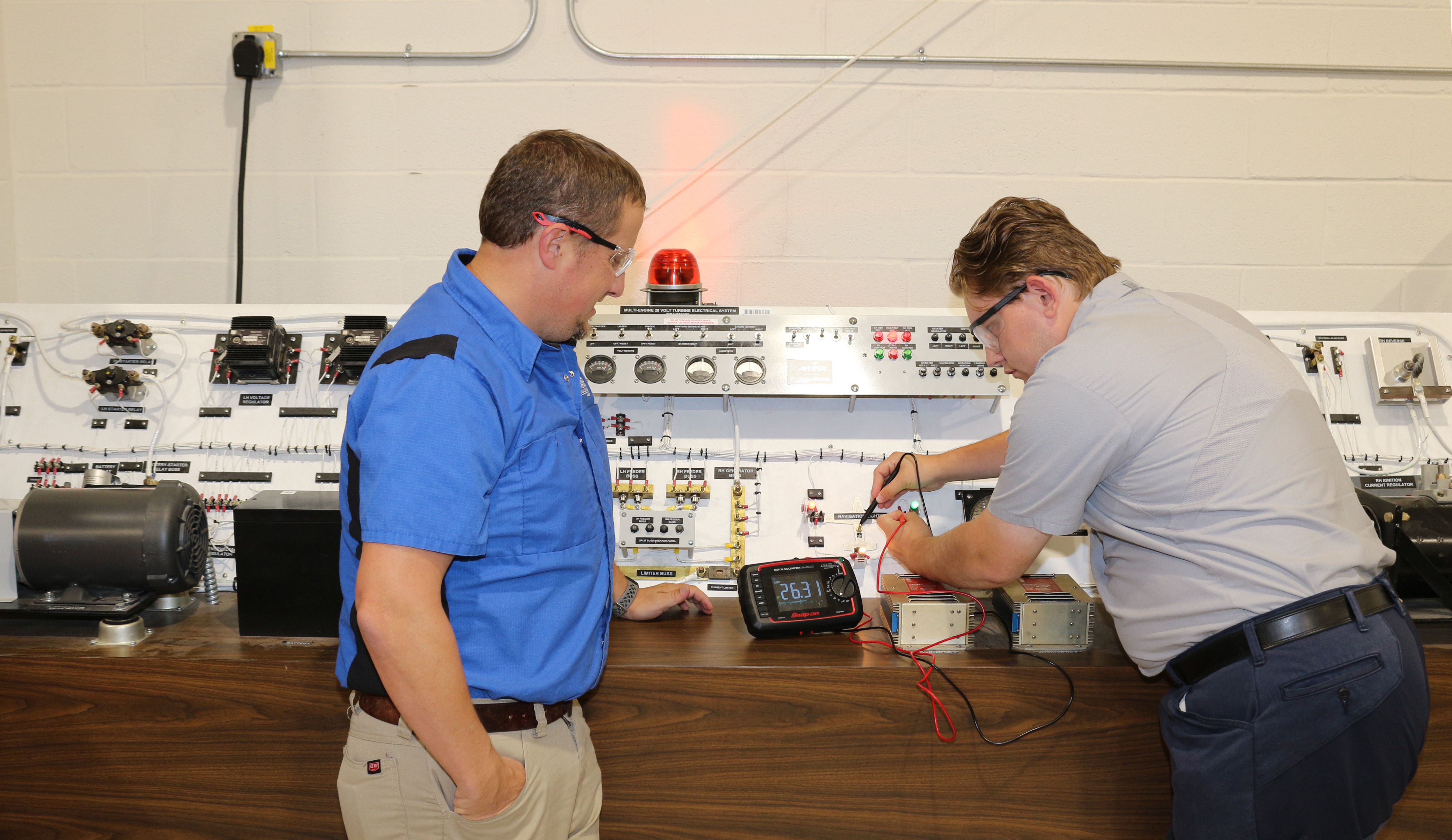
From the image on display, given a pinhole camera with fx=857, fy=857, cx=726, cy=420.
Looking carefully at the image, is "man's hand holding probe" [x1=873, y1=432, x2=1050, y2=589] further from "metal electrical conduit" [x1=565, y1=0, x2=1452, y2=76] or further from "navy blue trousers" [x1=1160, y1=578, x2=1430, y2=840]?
"metal electrical conduit" [x1=565, y1=0, x2=1452, y2=76]

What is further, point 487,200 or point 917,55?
point 917,55

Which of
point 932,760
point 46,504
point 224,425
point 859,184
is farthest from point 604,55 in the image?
point 932,760

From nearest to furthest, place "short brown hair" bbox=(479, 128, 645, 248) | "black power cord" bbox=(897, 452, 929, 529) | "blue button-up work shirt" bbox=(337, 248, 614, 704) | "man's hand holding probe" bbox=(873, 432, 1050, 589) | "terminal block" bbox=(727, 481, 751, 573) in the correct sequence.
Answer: "blue button-up work shirt" bbox=(337, 248, 614, 704) < "short brown hair" bbox=(479, 128, 645, 248) < "man's hand holding probe" bbox=(873, 432, 1050, 589) < "black power cord" bbox=(897, 452, 929, 529) < "terminal block" bbox=(727, 481, 751, 573)

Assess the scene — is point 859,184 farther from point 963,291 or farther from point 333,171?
point 333,171

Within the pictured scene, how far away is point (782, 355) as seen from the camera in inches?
80.4

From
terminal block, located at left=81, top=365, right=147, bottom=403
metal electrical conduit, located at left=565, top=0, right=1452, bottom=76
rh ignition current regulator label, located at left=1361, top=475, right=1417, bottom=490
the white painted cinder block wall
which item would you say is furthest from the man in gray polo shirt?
terminal block, located at left=81, top=365, right=147, bottom=403

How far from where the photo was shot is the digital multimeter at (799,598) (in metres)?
1.76

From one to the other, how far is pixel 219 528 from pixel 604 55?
164 centimetres

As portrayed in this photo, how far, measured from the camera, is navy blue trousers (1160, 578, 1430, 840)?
119cm

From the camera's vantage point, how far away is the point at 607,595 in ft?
4.31

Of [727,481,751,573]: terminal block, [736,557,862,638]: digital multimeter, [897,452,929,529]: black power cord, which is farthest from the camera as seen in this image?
[727,481,751,573]: terminal block

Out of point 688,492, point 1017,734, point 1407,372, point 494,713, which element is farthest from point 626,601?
point 1407,372

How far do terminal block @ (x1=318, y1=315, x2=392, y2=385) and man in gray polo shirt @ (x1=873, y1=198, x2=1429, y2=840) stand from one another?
62.1 inches

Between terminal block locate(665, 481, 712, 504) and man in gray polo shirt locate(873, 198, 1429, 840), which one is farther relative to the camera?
terminal block locate(665, 481, 712, 504)
